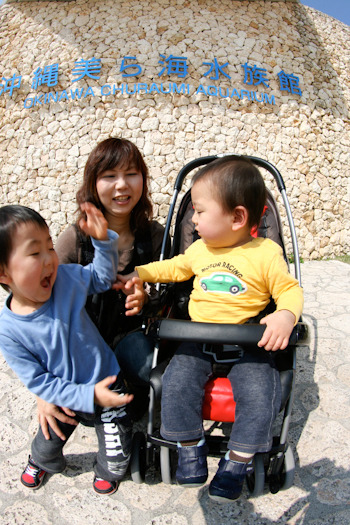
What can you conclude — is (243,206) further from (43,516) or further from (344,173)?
(344,173)

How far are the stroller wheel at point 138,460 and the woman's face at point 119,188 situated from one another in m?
1.21

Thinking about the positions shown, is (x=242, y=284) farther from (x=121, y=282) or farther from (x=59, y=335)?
(x=59, y=335)

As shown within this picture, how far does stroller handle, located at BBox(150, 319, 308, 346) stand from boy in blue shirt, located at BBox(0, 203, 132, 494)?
32 cm

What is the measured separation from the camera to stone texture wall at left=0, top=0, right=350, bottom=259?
229 inches

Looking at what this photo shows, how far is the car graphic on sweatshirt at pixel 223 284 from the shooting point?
66.2 inches

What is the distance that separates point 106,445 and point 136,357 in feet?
1.49

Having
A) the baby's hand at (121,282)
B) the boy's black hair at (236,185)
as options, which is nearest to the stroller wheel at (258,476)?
the baby's hand at (121,282)

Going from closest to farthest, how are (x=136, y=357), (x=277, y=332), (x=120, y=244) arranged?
(x=277, y=332)
(x=136, y=357)
(x=120, y=244)

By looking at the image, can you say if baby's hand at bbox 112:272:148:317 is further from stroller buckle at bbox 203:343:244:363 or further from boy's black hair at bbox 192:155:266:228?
boy's black hair at bbox 192:155:266:228

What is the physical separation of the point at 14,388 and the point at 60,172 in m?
4.14

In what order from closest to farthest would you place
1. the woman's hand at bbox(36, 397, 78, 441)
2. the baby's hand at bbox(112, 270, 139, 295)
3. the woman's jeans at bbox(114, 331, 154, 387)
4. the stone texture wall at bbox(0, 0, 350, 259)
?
the woman's hand at bbox(36, 397, 78, 441)
the baby's hand at bbox(112, 270, 139, 295)
the woman's jeans at bbox(114, 331, 154, 387)
the stone texture wall at bbox(0, 0, 350, 259)

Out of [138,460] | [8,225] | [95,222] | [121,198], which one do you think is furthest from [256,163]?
[138,460]

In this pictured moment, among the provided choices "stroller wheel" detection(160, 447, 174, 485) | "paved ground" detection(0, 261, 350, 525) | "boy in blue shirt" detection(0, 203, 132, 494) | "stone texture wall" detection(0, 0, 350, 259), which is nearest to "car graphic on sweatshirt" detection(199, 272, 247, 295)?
"boy in blue shirt" detection(0, 203, 132, 494)

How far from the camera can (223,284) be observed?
1.71 m
